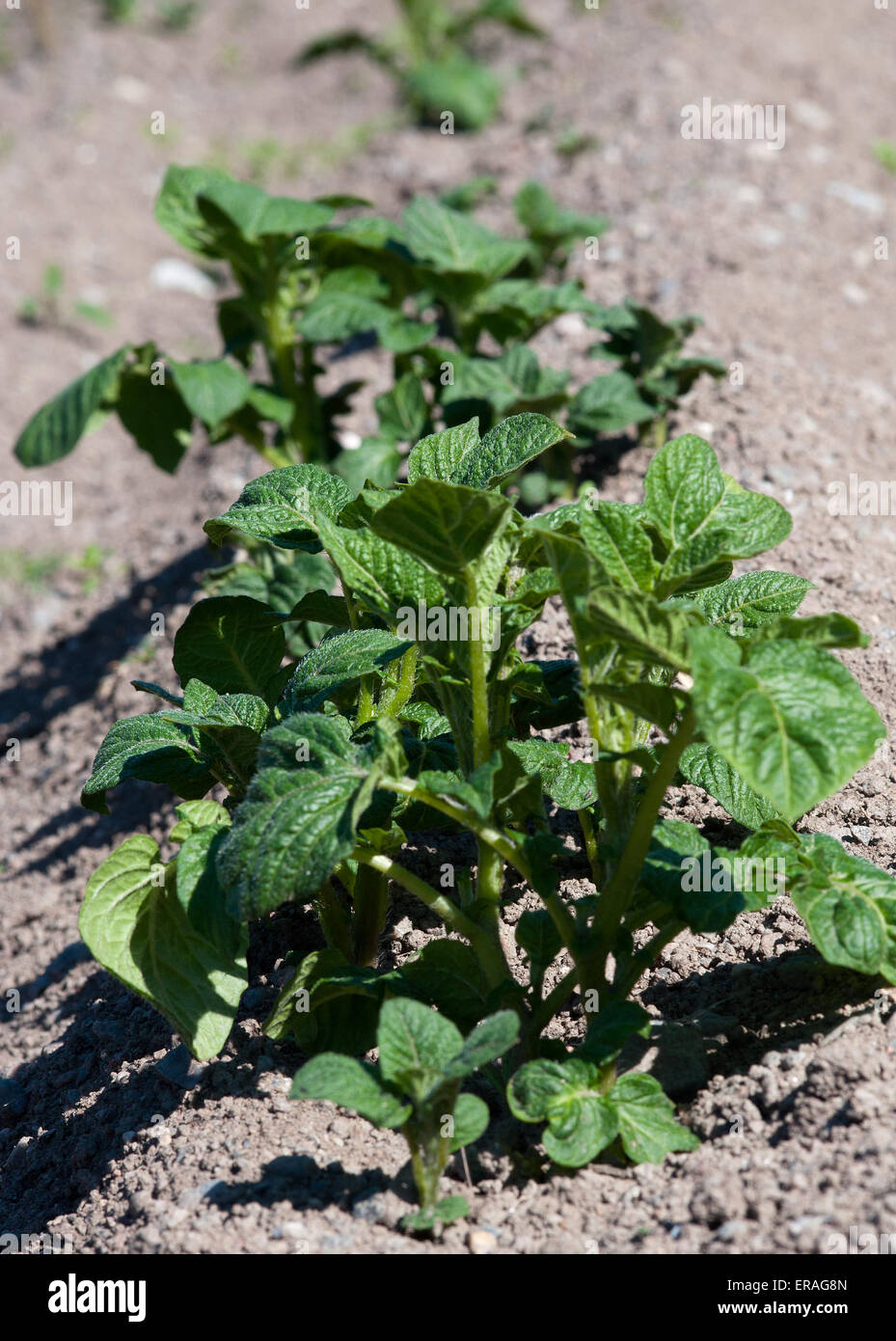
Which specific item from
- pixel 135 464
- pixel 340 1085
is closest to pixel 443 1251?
pixel 340 1085

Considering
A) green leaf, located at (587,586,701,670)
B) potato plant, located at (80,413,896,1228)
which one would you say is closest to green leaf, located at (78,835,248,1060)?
potato plant, located at (80,413,896,1228)

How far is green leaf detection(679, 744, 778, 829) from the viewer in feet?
6.56

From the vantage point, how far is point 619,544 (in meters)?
1.83

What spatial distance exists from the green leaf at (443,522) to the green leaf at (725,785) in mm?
507

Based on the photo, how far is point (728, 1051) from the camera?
6.68ft

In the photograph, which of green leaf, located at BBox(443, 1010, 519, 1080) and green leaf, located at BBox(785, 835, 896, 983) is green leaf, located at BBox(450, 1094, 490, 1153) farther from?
green leaf, located at BBox(785, 835, 896, 983)

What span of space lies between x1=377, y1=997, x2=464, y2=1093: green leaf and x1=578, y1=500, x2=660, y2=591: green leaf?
2.20 ft

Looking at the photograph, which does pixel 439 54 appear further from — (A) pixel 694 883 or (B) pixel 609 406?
(A) pixel 694 883

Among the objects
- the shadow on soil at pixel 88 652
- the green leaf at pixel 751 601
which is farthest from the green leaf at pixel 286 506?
the shadow on soil at pixel 88 652

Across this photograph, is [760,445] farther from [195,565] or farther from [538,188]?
[195,565]

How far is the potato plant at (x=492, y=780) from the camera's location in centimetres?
167

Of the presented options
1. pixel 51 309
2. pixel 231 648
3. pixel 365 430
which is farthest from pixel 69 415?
pixel 51 309

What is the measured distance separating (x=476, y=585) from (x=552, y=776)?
336mm

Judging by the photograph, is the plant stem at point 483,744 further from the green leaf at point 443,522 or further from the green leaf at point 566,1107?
the green leaf at point 566,1107
